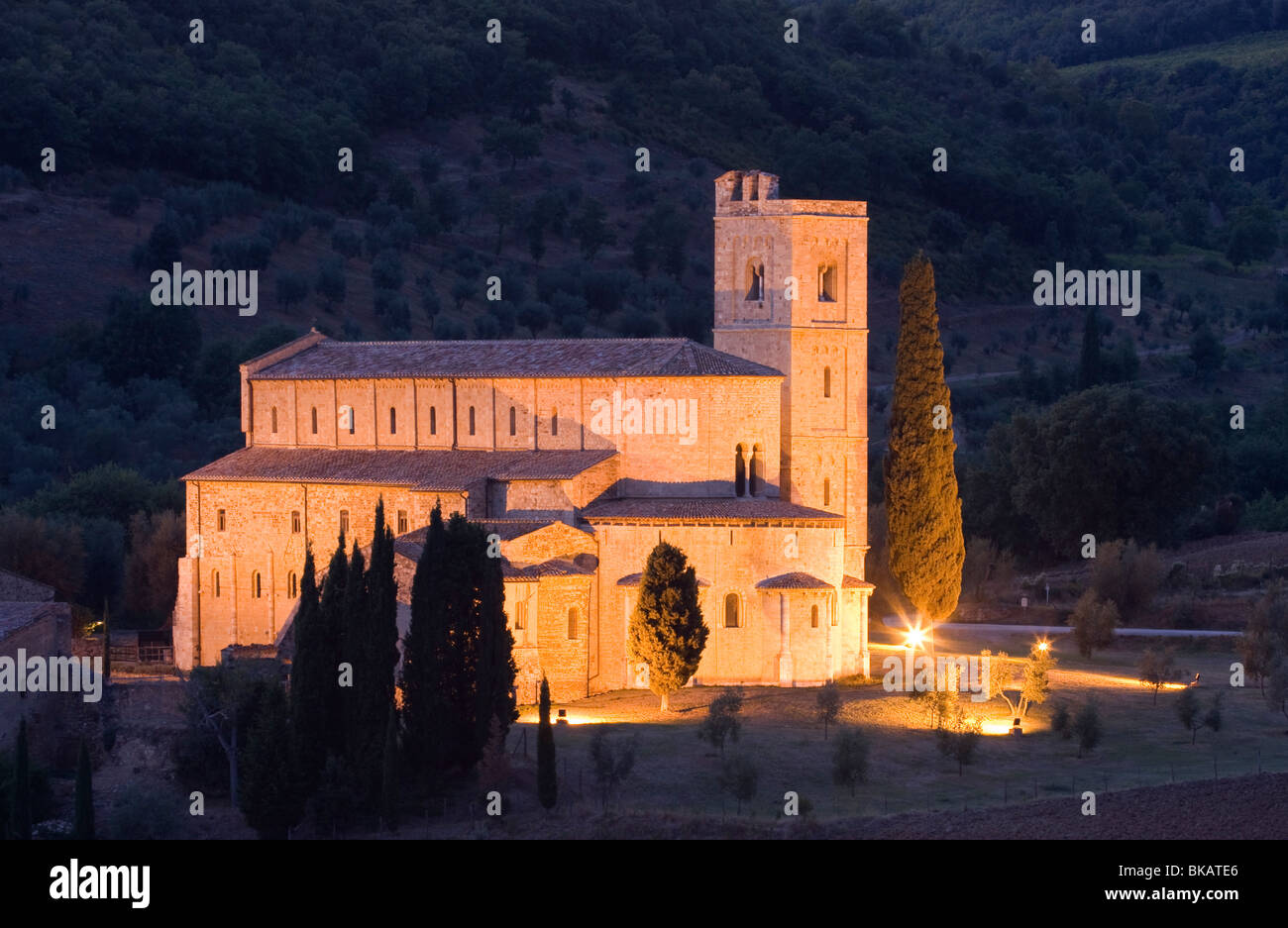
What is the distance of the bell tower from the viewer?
1609 inches

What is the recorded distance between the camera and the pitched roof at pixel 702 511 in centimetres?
3800

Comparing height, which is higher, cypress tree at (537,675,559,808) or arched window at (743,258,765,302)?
arched window at (743,258,765,302)

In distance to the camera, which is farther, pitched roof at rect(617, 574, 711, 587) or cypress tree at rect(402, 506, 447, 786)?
pitched roof at rect(617, 574, 711, 587)

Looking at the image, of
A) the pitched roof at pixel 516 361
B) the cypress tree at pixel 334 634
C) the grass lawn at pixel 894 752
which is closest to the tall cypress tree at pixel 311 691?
the cypress tree at pixel 334 634

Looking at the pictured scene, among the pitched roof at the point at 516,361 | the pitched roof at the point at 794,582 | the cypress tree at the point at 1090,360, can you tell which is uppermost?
the cypress tree at the point at 1090,360

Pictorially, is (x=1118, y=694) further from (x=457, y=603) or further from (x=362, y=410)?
(x=362, y=410)

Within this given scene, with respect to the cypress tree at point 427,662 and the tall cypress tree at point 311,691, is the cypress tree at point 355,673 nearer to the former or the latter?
the tall cypress tree at point 311,691

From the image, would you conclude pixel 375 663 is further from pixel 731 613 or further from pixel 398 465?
pixel 398 465

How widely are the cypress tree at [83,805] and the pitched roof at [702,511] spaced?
1158cm

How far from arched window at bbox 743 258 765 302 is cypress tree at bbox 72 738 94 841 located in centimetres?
1751

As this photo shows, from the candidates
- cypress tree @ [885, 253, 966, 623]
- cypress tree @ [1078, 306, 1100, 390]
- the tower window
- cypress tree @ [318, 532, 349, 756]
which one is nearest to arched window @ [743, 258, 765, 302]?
the tower window

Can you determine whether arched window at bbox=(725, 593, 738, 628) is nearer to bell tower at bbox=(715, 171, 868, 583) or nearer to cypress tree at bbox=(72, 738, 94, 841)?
bell tower at bbox=(715, 171, 868, 583)
